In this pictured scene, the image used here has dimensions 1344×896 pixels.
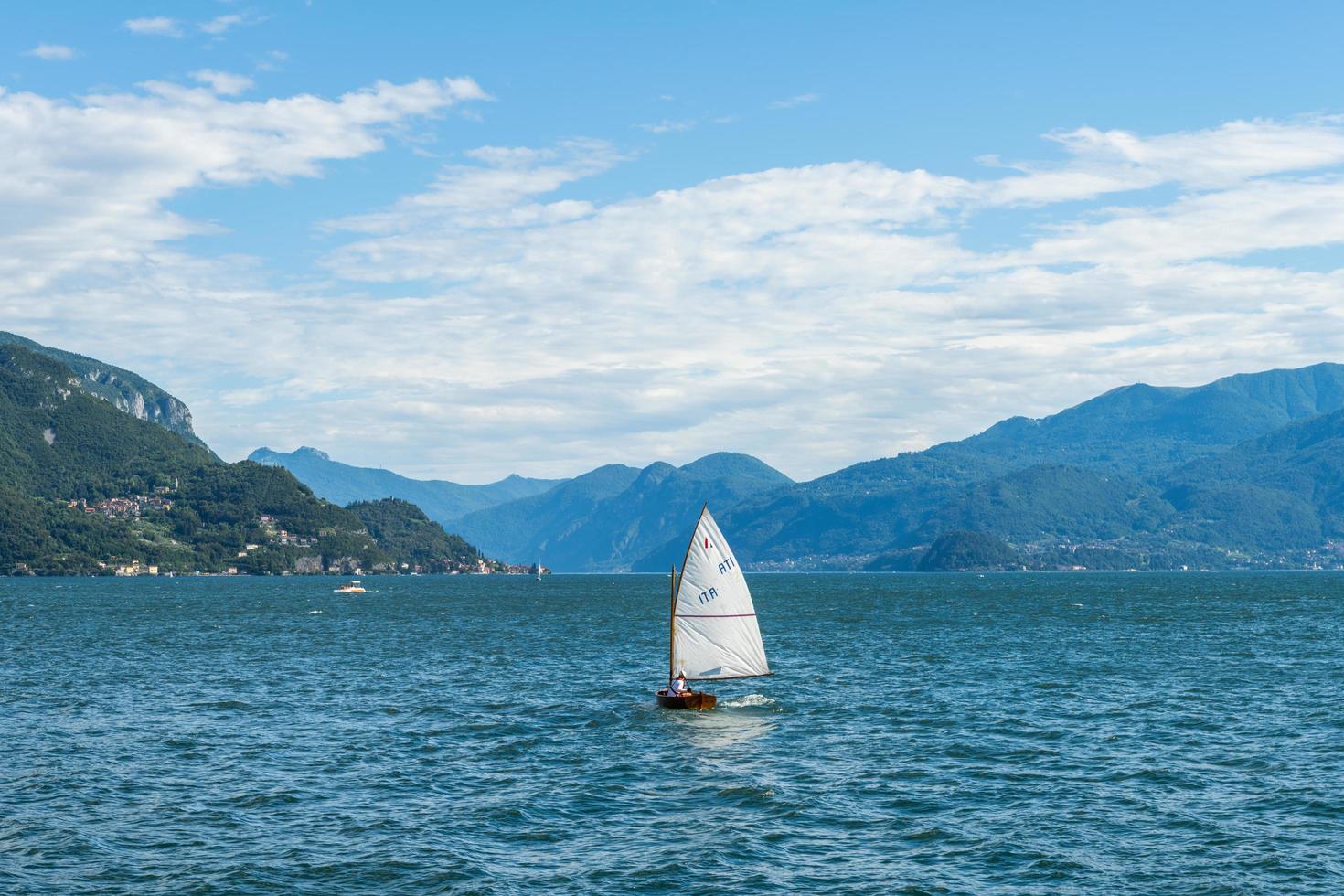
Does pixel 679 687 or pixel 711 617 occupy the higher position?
pixel 711 617

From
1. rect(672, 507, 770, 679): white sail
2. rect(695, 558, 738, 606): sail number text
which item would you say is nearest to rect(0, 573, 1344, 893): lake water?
rect(672, 507, 770, 679): white sail

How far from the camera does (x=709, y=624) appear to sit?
6575cm

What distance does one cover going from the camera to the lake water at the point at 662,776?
36219 millimetres

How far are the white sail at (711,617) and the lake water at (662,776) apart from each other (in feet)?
9.30

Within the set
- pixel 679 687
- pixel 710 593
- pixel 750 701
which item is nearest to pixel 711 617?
pixel 710 593

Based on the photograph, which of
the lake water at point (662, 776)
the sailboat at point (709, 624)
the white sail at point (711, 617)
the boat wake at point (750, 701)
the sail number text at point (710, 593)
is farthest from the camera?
the boat wake at point (750, 701)

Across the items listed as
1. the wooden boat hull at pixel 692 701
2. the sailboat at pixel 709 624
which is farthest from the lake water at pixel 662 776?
the sailboat at pixel 709 624

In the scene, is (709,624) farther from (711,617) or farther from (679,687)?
(679,687)

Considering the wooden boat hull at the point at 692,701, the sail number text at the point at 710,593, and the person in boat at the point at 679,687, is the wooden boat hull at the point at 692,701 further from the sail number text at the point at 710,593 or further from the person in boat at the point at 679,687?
the sail number text at the point at 710,593

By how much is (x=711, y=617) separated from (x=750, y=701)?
816 centimetres

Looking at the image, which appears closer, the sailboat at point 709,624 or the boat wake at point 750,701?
the sailboat at point 709,624

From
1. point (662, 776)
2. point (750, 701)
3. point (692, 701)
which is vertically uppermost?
point (692, 701)

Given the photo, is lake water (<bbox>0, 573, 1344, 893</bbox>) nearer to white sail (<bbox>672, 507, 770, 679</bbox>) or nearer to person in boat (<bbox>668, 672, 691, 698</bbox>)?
person in boat (<bbox>668, 672, 691, 698</bbox>)

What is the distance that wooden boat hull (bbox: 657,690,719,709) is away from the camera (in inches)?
2598
